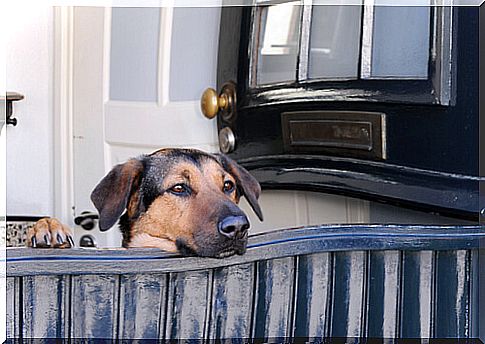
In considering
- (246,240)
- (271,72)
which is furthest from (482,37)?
(246,240)

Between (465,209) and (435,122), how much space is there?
0.32 feet

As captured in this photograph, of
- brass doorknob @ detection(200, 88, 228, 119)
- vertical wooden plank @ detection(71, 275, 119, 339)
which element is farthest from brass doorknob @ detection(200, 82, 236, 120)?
vertical wooden plank @ detection(71, 275, 119, 339)

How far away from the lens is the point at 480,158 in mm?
1035

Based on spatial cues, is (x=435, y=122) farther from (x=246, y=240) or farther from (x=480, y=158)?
(x=246, y=240)

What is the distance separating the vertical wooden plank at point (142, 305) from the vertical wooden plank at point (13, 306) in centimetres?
10

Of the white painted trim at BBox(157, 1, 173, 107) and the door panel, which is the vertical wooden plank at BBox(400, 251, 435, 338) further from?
the white painted trim at BBox(157, 1, 173, 107)

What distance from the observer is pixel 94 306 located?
961mm

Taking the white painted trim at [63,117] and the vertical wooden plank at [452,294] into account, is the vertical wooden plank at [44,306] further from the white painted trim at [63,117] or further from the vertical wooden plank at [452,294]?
the vertical wooden plank at [452,294]

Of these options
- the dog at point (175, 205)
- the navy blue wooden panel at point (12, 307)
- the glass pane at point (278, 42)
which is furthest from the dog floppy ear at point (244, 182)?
the navy blue wooden panel at point (12, 307)

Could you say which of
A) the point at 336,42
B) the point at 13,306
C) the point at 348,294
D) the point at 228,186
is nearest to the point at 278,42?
the point at 336,42

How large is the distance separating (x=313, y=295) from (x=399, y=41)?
289 millimetres

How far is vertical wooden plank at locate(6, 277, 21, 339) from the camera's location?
3.10 ft

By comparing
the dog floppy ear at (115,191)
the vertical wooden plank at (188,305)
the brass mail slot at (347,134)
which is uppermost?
the brass mail slot at (347,134)

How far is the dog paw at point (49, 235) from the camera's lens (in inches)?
38.3
